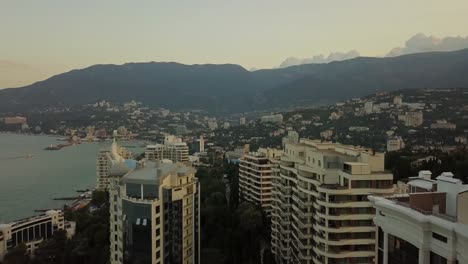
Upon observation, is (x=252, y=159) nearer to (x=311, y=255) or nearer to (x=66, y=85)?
(x=311, y=255)

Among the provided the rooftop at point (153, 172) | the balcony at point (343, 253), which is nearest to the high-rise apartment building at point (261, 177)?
the rooftop at point (153, 172)

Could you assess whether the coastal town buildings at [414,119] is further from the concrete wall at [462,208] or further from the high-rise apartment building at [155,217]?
the concrete wall at [462,208]

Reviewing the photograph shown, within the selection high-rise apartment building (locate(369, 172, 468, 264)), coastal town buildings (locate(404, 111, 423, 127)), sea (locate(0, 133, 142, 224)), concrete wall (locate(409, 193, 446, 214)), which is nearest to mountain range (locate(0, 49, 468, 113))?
coastal town buildings (locate(404, 111, 423, 127))

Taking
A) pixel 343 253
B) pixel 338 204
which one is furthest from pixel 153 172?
pixel 343 253

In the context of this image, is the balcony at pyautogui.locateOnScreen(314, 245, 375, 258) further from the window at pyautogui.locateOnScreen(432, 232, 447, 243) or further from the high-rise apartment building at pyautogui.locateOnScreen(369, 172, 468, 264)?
the window at pyautogui.locateOnScreen(432, 232, 447, 243)

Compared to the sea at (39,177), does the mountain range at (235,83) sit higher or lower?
higher

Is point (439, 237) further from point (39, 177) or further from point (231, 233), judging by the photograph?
point (39, 177)

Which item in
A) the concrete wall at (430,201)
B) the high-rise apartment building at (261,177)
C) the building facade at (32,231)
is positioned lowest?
the building facade at (32,231)
